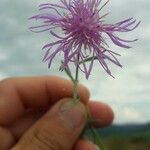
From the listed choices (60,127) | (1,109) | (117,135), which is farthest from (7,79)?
(117,135)

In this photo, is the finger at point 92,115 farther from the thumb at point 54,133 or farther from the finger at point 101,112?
the thumb at point 54,133

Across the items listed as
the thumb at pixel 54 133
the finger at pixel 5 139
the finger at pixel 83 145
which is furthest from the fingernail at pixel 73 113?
the finger at pixel 5 139

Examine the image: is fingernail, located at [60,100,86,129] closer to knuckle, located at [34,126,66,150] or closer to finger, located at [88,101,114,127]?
knuckle, located at [34,126,66,150]

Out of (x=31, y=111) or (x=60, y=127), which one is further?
(x=31, y=111)

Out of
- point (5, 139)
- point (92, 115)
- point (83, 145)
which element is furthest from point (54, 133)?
point (5, 139)

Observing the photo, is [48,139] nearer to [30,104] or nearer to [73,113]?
[73,113]

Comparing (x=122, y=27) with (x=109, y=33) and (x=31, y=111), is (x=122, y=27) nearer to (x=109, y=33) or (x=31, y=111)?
(x=109, y=33)

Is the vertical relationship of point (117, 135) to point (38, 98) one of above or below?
below
